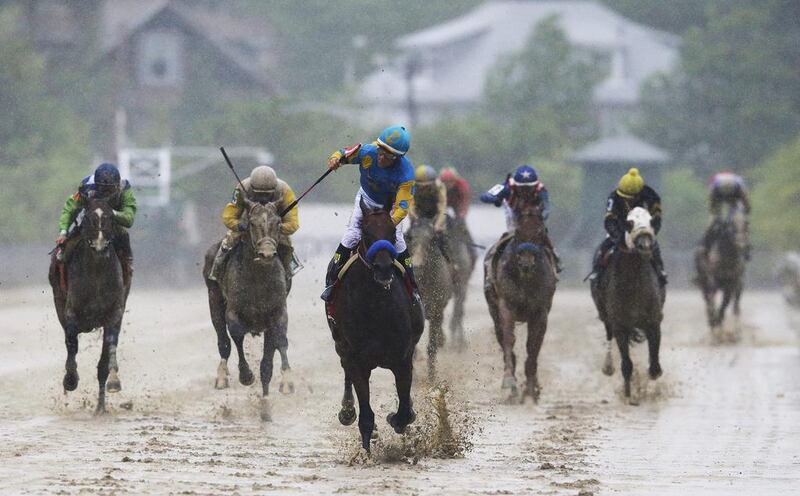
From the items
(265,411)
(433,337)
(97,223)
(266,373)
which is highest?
(97,223)

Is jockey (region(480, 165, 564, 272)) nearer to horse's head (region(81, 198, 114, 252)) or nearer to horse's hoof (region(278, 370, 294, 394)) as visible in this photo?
horse's hoof (region(278, 370, 294, 394))

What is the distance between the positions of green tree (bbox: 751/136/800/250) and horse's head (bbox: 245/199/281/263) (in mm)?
38505

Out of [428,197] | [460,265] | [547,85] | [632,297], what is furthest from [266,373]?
[547,85]

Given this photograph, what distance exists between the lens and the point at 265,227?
46.2 feet

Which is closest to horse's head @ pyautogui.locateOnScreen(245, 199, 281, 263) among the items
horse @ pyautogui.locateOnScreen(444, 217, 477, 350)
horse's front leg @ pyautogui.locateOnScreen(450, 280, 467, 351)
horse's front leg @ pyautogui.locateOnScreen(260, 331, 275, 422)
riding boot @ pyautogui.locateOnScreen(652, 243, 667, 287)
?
horse's front leg @ pyautogui.locateOnScreen(260, 331, 275, 422)

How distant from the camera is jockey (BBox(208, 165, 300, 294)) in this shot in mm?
14531

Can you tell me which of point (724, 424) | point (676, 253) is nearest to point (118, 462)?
point (724, 424)

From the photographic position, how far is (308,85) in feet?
291

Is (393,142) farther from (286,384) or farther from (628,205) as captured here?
(628,205)

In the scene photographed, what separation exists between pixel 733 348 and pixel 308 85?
218ft

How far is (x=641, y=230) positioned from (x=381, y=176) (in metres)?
4.19

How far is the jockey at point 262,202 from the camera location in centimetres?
1453

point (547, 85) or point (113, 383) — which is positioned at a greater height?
point (547, 85)

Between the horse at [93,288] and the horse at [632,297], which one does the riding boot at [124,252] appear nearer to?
the horse at [93,288]
